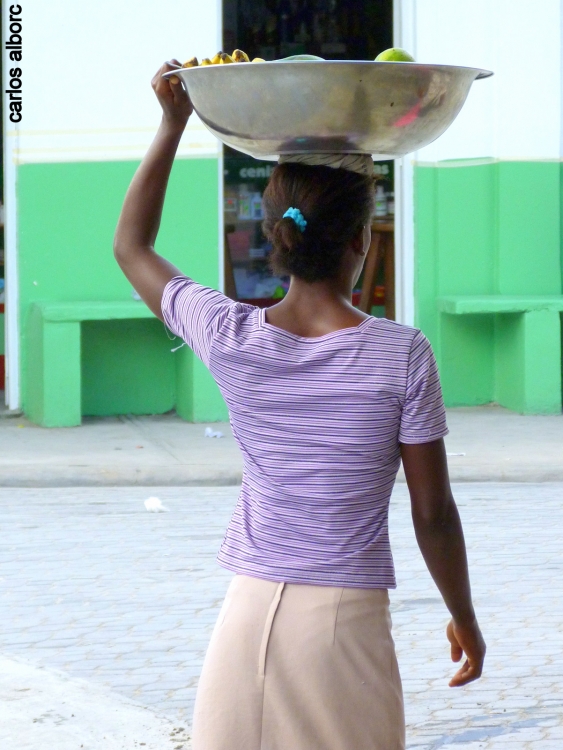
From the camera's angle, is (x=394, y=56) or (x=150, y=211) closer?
(x=394, y=56)

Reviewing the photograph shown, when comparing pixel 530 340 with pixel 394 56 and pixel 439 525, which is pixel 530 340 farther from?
pixel 439 525

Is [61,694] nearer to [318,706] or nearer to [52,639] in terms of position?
[52,639]

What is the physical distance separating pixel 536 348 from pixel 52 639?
644 centimetres

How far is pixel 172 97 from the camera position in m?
2.67

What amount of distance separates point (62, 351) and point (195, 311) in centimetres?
761

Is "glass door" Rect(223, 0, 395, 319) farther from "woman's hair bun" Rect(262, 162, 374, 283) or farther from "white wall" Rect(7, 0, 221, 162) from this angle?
"woman's hair bun" Rect(262, 162, 374, 283)

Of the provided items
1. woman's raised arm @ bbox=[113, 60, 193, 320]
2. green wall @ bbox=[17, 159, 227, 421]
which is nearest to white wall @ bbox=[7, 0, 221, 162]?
green wall @ bbox=[17, 159, 227, 421]

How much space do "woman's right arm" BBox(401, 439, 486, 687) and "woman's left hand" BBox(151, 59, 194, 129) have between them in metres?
0.91

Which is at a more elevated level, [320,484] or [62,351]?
[320,484]

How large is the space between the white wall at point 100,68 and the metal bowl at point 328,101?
7.95 meters

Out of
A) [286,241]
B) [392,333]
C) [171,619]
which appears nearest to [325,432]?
[392,333]

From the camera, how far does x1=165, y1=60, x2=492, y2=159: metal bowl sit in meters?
2.40

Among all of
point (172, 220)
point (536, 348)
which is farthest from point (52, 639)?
point (536, 348)

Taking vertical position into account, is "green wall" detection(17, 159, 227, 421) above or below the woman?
above
